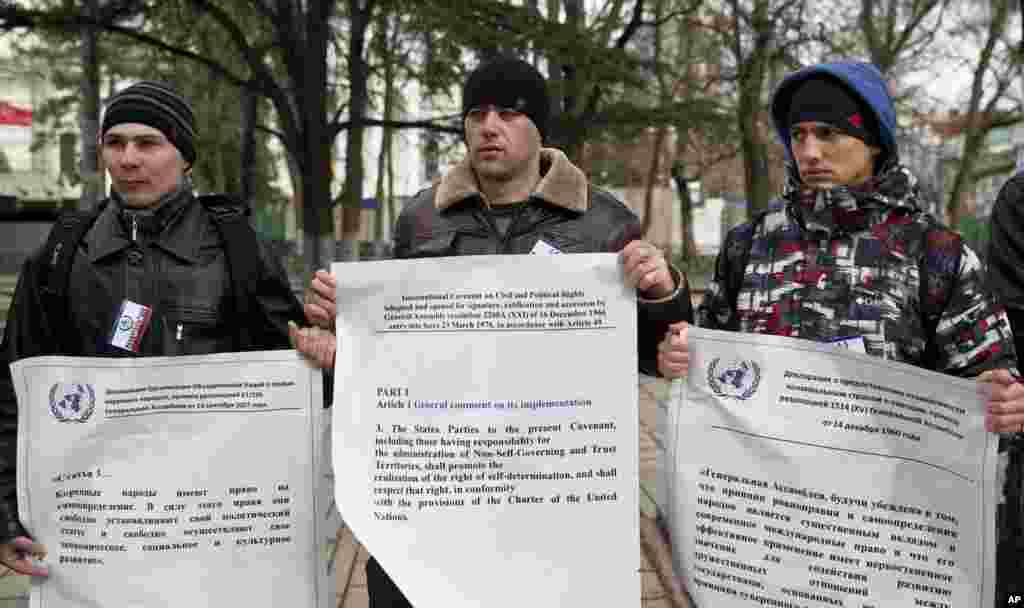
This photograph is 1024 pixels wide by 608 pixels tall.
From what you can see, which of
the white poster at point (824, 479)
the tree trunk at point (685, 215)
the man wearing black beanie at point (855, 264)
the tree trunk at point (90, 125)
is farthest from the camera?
the tree trunk at point (685, 215)

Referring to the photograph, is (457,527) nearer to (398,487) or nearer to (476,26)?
(398,487)

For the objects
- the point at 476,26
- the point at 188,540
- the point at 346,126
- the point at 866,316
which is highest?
the point at 476,26

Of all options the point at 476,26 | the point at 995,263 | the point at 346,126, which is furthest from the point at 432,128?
the point at 995,263

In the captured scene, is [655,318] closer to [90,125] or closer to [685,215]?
[90,125]

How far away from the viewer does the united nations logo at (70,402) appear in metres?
2.28

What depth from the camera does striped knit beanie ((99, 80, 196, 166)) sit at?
249 centimetres

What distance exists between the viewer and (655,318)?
230 cm

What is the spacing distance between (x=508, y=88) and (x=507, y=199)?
0.89 feet

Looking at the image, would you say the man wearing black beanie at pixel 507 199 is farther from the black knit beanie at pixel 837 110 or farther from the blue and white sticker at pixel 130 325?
the blue and white sticker at pixel 130 325

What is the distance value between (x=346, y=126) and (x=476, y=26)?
302 centimetres

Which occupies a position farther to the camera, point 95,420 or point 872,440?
point 95,420

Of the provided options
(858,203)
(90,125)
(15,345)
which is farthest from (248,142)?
(858,203)

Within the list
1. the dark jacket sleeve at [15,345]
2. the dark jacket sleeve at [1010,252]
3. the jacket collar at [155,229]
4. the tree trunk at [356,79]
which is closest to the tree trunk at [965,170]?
the tree trunk at [356,79]

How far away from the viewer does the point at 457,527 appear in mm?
2219
